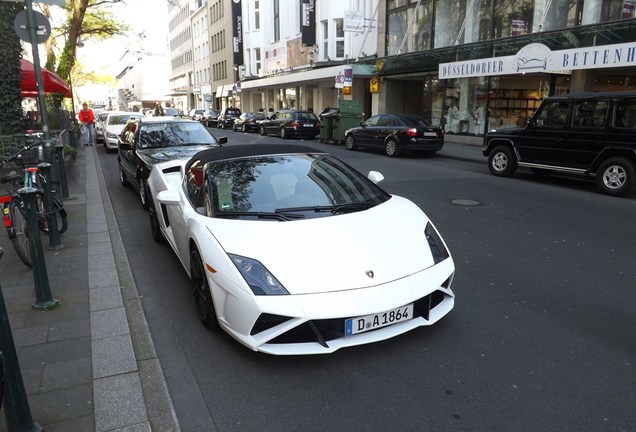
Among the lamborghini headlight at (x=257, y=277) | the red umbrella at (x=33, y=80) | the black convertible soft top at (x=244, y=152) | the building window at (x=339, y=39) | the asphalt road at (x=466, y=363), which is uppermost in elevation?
the building window at (x=339, y=39)

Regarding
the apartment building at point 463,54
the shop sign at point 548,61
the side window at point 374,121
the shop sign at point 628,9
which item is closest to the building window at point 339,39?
the apartment building at point 463,54

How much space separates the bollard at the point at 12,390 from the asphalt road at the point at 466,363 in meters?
0.83

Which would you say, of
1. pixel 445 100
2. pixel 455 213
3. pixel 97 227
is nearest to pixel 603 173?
pixel 455 213

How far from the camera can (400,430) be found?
2.70 meters

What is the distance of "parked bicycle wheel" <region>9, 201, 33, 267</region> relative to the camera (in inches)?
208

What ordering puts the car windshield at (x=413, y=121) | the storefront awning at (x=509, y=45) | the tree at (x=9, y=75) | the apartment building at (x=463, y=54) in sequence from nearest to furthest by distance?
1. the tree at (x=9, y=75)
2. the storefront awning at (x=509, y=45)
3. the apartment building at (x=463, y=54)
4. the car windshield at (x=413, y=121)

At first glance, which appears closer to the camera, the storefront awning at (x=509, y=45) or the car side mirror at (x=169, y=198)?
the car side mirror at (x=169, y=198)

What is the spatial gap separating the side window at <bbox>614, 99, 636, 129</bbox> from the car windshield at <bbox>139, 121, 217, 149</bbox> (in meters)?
8.07

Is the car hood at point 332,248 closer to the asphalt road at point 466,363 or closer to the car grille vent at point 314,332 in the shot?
the car grille vent at point 314,332

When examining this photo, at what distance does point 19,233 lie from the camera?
17.6 feet

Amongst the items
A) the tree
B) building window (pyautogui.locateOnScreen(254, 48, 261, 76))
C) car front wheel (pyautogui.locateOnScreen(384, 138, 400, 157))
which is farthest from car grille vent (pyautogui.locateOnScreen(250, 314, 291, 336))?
building window (pyautogui.locateOnScreen(254, 48, 261, 76))

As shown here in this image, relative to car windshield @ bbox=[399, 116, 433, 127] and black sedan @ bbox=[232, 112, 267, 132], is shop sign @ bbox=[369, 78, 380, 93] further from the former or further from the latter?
car windshield @ bbox=[399, 116, 433, 127]

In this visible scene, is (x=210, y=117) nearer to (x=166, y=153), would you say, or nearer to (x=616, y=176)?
(x=166, y=153)

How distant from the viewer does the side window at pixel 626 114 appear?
9.35 m
